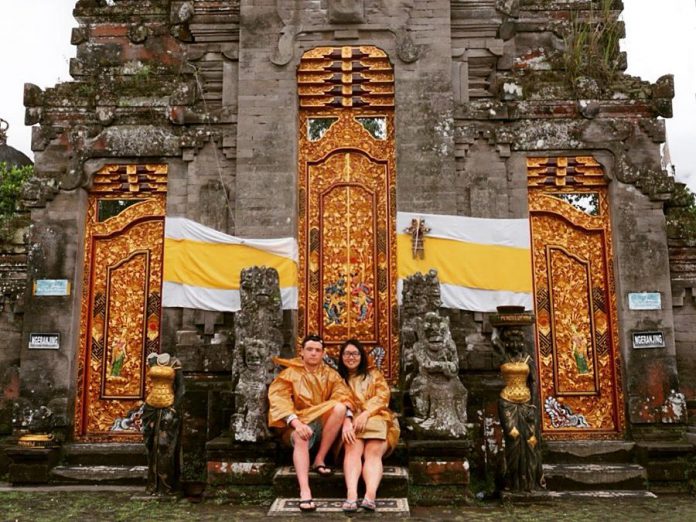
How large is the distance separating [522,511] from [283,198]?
479 cm

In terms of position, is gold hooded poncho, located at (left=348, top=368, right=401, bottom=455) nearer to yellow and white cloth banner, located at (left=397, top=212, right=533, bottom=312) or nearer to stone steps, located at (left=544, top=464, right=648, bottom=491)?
yellow and white cloth banner, located at (left=397, top=212, right=533, bottom=312)

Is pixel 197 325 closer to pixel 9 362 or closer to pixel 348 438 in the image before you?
pixel 9 362

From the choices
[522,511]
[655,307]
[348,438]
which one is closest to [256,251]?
[348,438]

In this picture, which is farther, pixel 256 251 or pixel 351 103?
pixel 351 103

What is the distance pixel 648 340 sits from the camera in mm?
8656

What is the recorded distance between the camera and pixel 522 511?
6590 mm

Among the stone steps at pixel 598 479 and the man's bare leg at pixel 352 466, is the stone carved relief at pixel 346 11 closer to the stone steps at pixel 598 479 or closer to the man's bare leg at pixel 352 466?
the man's bare leg at pixel 352 466

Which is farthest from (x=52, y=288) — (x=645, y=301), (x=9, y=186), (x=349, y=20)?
(x=9, y=186)

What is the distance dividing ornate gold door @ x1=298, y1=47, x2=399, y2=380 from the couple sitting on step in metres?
1.94

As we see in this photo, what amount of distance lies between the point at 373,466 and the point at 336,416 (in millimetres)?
563

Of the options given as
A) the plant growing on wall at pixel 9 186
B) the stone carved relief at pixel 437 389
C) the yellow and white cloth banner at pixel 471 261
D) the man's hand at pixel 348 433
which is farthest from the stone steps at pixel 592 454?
the plant growing on wall at pixel 9 186

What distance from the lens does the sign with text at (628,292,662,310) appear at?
8727 millimetres

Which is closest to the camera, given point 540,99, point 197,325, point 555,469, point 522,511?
point 522,511

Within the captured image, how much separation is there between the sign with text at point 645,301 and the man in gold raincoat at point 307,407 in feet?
14.0
